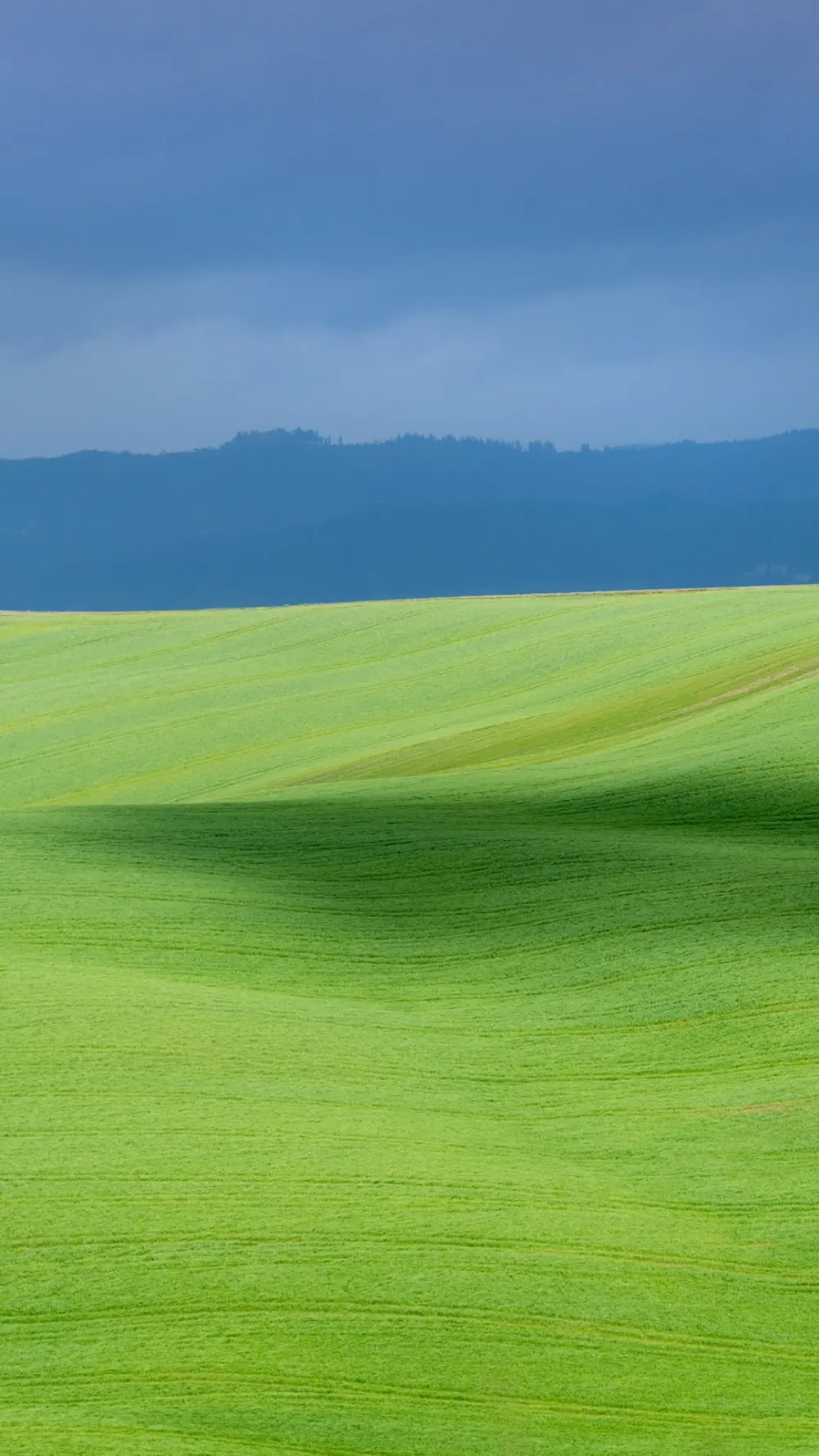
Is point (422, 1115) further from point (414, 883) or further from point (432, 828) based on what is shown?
point (432, 828)

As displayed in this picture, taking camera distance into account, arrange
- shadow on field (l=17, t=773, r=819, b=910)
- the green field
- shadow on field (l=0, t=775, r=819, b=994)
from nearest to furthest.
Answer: the green field, shadow on field (l=0, t=775, r=819, b=994), shadow on field (l=17, t=773, r=819, b=910)

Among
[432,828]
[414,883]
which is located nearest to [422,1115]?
[414,883]

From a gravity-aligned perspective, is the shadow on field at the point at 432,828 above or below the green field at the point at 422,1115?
above

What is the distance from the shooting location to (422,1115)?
12.1m

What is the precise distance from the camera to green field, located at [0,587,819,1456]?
8.41m

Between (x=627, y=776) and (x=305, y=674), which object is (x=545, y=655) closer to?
(x=305, y=674)

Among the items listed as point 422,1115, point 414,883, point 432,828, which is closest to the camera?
point 422,1115

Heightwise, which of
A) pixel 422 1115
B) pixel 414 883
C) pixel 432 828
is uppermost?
pixel 432 828

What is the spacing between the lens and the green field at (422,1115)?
27.6ft

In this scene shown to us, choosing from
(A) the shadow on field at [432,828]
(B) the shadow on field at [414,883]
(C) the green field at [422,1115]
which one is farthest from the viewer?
(A) the shadow on field at [432,828]

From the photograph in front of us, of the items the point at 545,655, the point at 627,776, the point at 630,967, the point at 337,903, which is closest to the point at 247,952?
the point at 337,903

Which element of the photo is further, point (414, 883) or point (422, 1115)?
point (414, 883)

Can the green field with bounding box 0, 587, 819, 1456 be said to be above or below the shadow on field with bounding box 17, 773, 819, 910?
below

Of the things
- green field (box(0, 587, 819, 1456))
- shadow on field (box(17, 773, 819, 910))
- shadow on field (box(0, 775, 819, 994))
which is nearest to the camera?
green field (box(0, 587, 819, 1456))
